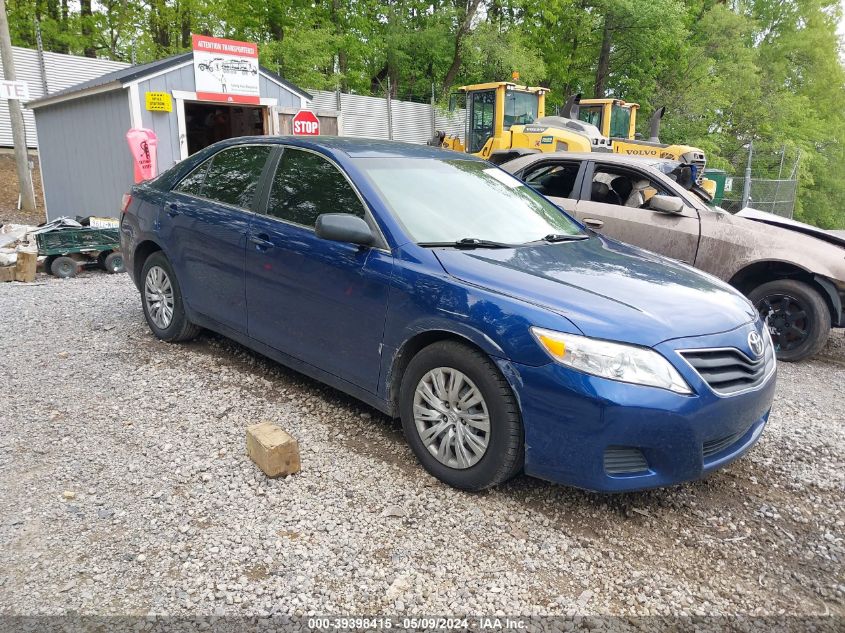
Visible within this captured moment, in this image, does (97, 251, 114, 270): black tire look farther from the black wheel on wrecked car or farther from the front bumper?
the front bumper

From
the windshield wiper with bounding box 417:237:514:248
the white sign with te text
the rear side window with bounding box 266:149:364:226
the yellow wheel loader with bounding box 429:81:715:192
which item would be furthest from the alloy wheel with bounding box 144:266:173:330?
the white sign with te text

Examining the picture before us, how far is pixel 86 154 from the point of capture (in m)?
12.6

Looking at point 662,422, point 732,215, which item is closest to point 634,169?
point 732,215

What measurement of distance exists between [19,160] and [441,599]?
15845 millimetres

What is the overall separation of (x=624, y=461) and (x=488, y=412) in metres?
0.62

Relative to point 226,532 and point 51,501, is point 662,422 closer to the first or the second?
point 226,532

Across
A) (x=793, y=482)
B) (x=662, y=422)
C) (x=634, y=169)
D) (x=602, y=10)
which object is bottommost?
(x=793, y=482)

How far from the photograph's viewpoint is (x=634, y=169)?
6516mm

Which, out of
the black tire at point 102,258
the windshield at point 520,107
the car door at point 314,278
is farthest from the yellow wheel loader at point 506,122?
the car door at point 314,278

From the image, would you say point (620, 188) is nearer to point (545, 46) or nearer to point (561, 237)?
point (561, 237)

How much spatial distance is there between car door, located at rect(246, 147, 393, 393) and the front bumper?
960 millimetres

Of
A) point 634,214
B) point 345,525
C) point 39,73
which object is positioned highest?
point 39,73

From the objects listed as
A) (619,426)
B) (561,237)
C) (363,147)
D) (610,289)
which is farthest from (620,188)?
(619,426)

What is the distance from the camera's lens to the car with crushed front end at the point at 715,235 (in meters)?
5.58
